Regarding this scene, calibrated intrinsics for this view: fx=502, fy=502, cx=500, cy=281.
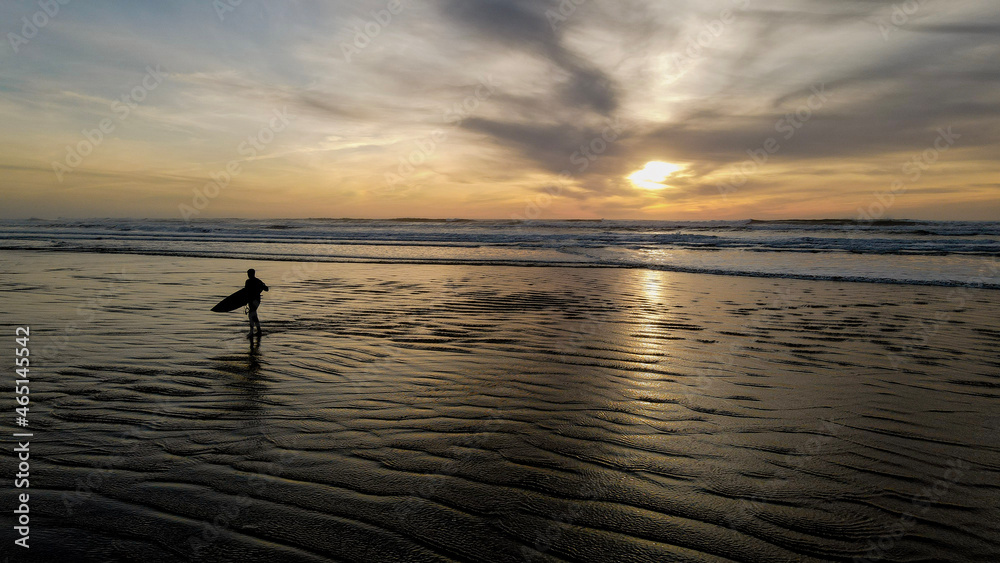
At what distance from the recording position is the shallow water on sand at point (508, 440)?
10.7 feet

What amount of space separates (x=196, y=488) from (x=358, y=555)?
161 centimetres

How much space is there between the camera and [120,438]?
464cm

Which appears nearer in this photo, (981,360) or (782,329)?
(981,360)

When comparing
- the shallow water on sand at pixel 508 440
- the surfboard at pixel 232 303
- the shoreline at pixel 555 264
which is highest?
the shoreline at pixel 555 264

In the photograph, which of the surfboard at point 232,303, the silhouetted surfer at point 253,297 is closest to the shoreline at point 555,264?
the surfboard at point 232,303

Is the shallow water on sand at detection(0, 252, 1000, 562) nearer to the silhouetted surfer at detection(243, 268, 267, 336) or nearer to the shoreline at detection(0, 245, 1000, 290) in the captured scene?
the silhouetted surfer at detection(243, 268, 267, 336)

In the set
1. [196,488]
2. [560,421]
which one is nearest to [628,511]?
[560,421]

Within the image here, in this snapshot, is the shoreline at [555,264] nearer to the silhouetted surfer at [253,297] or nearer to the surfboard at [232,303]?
the surfboard at [232,303]

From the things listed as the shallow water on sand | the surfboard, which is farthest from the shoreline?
the surfboard

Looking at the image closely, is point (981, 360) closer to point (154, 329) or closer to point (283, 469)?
point (283, 469)

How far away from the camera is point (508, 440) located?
471 cm

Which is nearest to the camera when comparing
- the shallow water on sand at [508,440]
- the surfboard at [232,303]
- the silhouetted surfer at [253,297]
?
the shallow water on sand at [508,440]

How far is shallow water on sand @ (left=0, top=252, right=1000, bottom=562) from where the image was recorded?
325cm

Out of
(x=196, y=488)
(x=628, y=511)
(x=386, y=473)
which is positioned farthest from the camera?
(x=386, y=473)
